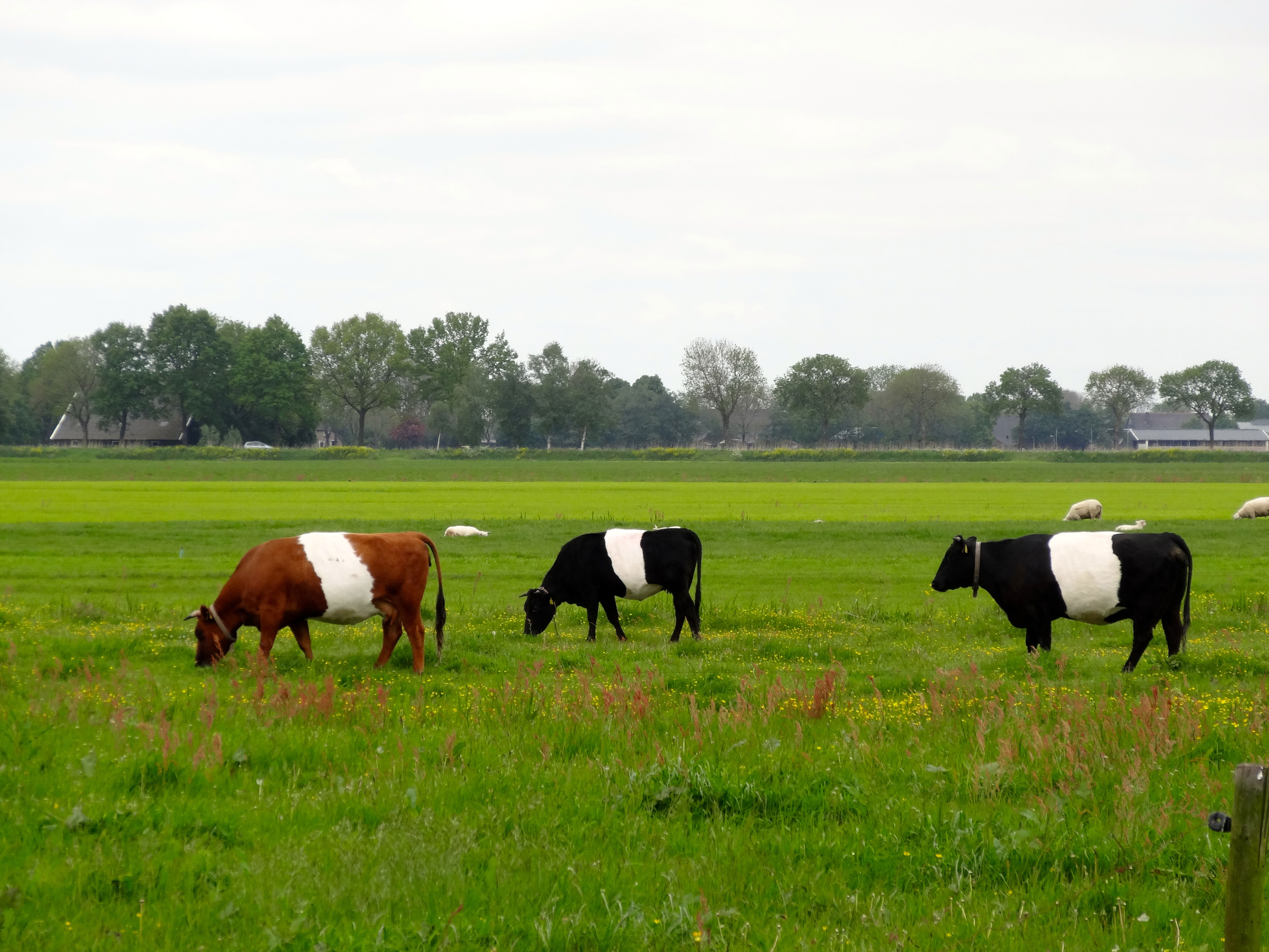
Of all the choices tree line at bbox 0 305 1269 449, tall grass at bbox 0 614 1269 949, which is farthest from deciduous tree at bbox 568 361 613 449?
tall grass at bbox 0 614 1269 949

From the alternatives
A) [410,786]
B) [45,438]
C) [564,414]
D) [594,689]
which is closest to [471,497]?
[594,689]

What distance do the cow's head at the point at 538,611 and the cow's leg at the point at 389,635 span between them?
3903mm

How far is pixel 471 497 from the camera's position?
59.1 m

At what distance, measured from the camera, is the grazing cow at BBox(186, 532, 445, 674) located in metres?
13.6

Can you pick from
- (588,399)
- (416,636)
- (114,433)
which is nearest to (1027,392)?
(588,399)

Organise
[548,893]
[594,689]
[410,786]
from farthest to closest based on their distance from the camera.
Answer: [594,689]
[410,786]
[548,893]

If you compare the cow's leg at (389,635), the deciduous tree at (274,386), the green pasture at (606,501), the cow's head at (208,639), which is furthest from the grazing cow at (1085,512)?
the deciduous tree at (274,386)

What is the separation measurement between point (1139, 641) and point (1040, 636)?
133 cm

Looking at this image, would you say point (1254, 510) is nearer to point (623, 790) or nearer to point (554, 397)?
point (623, 790)

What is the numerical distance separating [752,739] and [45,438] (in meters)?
178

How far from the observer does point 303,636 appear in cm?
1430

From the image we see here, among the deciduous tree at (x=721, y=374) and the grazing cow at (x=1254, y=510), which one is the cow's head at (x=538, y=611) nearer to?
the grazing cow at (x=1254, y=510)

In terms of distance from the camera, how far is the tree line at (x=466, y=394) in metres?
138

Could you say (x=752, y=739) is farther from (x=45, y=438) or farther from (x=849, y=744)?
(x=45, y=438)
